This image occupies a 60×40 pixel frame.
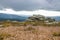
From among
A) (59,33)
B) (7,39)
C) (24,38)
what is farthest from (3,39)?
(59,33)

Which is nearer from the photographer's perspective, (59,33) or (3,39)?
(3,39)

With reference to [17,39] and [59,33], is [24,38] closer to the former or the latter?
[17,39]

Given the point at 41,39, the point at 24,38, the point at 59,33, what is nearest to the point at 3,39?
the point at 24,38

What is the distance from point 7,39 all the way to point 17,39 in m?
0.64

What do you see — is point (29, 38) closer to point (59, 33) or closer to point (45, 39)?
point (45, 39)

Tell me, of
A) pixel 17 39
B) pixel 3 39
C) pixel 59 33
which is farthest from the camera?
pixel 59 33

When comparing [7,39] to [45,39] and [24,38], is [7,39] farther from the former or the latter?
[45,39]

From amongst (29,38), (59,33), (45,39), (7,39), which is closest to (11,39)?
(7,39)

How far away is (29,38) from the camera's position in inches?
427

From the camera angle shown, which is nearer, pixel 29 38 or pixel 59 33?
pixel 29 38

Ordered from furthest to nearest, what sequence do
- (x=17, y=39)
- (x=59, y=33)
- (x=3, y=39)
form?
1. (x=59, y=33)
2. (x=3, y=39)
3. (x=17, y=39)

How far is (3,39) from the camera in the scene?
11227 millimetres

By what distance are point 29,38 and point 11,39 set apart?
3.01 feet

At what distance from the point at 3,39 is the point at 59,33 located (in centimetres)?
610
